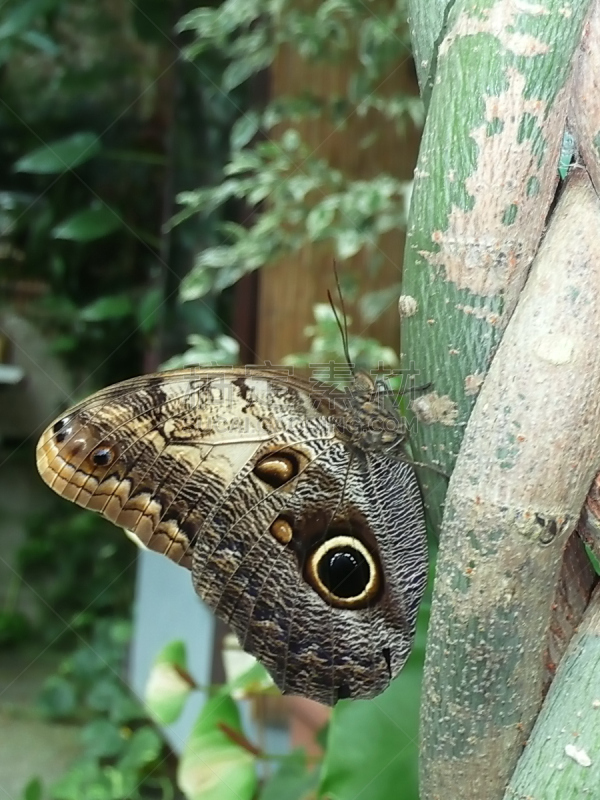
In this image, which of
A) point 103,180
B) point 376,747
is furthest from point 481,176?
point 103,180

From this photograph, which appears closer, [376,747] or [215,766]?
[376,747]

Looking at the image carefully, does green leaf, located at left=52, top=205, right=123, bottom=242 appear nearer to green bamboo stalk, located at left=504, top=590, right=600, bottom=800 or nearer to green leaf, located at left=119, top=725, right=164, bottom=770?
green leaf, located at left=119, top=725, right=164, bottom=770

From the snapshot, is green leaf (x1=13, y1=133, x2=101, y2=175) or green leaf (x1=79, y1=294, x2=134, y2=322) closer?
green leaf (x1=13, y1=133, x2=101, y2=175)

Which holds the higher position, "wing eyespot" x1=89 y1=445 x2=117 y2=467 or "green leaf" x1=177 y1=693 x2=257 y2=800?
"wing eyespot" x1=89 y1=445 x2=117 y2=467

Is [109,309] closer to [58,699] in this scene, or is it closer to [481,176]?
[58,699]

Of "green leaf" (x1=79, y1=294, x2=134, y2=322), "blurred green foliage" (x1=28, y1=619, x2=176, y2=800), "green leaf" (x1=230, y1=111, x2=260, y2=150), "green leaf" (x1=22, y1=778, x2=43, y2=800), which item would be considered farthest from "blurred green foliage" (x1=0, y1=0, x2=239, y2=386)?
"green leaf" (x1=22, y1=778, x2=43, y2=800)

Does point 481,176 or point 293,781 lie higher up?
point 481,176

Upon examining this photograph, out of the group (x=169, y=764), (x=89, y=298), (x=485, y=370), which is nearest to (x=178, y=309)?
(x=89, y=298)

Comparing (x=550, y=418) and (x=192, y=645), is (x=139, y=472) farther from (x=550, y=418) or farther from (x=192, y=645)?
(x=192, y=645)
